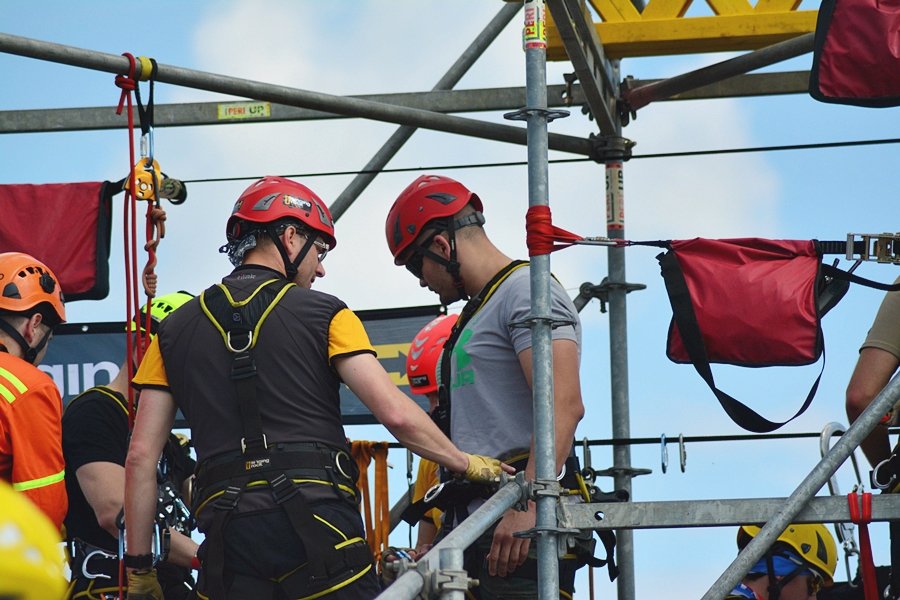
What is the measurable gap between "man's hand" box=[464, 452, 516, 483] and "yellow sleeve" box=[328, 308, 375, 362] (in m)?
0.46

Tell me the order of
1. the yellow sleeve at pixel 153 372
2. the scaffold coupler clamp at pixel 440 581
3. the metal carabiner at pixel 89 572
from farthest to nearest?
the metal carabiner at pixel 89 572, the yellow sleeve at pixel 153 372, the scaffold coupler clamp at pixel 440 581

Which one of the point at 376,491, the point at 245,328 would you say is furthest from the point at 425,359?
the point at 245,328

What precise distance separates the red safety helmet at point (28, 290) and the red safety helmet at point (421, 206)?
4.69 ft

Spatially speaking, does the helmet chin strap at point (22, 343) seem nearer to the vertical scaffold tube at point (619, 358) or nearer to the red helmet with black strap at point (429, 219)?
the red helmet with black strap at point (429, 219)

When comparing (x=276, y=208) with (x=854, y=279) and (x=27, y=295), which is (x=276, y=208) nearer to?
(x=27, y=295)

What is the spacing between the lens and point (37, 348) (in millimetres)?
5500

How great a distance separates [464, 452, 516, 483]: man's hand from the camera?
4.32m

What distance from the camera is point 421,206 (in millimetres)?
5117

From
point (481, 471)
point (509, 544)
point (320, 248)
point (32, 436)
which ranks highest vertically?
point (320, 248)

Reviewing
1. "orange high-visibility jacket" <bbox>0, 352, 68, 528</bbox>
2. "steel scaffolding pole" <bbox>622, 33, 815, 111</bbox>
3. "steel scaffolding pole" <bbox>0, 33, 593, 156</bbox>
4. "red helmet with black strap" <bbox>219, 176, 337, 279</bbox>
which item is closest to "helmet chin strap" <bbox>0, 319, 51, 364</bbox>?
"orange high-visibility jacket" <bbox>0, 352, 68, 528</bbox>

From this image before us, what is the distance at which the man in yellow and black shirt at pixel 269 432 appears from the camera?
4121 millimetres

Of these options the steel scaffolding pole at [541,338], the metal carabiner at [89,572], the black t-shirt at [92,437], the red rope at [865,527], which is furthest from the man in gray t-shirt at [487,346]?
the metal carabiner at [89,572]

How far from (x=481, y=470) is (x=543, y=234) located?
75 centimetres

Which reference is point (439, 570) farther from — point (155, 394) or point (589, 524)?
point (155, 394)
